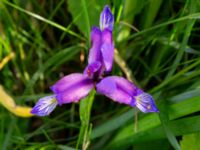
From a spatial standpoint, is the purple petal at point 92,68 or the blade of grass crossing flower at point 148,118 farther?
the blade of grass crossing flower at point 148,118

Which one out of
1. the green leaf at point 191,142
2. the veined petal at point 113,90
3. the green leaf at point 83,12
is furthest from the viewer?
the green leaf at point 83,12

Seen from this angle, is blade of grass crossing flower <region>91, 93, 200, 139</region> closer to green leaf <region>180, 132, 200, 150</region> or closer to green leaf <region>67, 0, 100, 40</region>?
green leaf <region>180, 132, 200, 150</region>

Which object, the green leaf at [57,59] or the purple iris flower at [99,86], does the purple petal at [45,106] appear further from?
the green leaf at [57,59]

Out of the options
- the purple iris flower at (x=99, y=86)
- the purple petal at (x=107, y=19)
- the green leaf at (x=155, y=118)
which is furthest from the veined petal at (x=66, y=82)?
the green leaf at (x=155, y=118)

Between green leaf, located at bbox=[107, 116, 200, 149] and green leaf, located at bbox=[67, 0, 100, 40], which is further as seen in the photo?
green leaf, located at bbox=[67, 0, 100, 40]

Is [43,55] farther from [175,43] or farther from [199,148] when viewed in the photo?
[199,148]

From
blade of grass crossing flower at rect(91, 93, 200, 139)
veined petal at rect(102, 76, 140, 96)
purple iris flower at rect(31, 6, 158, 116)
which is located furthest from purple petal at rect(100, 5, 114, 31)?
blade of grass crossing flower at rect(91, 93, 200, 139)

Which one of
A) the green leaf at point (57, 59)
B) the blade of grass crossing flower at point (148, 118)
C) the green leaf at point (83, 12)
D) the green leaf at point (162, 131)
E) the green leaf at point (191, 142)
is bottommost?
the green leaf at point (191, 142)
